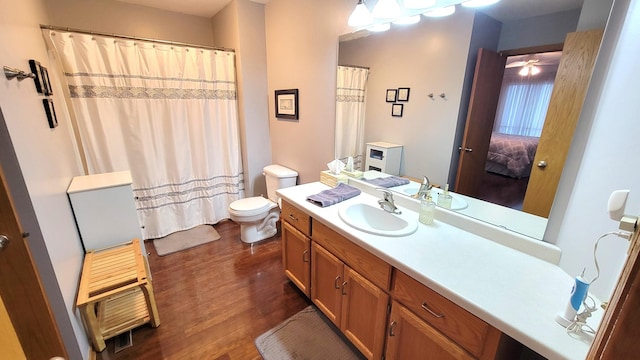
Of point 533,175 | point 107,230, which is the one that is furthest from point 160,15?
point 533,175

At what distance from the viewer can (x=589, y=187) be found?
3.05 ft

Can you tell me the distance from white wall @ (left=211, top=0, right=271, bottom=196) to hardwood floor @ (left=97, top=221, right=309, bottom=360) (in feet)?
3.21

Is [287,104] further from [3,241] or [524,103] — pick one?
[3,241]

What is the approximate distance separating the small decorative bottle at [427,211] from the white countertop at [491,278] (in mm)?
39

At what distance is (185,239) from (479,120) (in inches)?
112

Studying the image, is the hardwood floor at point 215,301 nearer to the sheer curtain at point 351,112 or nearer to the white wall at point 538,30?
the sheer curtain at point 351,112

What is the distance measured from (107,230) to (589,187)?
2.69 meters

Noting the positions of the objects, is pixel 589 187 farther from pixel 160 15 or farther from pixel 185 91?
pixel 160 15

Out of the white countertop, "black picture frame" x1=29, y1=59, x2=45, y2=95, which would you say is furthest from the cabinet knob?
"black picture frame" x1=29, y1=59, x2=45, y2=95

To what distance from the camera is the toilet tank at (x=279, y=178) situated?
2.69 m

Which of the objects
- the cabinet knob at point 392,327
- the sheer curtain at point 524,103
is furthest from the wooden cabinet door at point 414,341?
the sheer curtain at point 524,103

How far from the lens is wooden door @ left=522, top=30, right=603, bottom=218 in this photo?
977 millimetres

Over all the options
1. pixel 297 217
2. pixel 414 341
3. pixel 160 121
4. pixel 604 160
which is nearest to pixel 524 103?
pixel 604 160

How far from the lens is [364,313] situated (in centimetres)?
133
